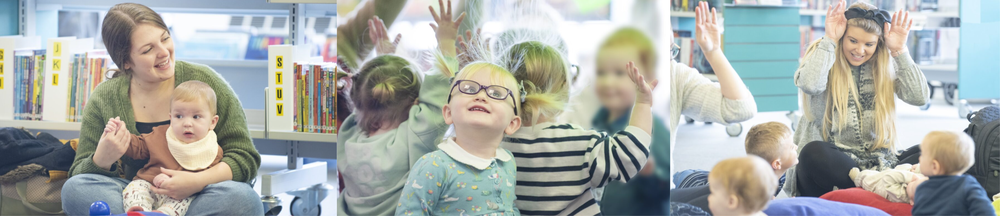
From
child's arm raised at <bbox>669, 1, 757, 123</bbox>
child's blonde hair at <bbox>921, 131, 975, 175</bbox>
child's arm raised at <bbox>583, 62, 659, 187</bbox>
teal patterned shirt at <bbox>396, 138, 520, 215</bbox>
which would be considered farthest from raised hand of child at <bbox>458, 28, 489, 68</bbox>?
child's blonde hair at <bbox>921, 131, 975, 175</bbox>

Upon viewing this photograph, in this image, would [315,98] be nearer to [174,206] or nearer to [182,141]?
[182,141]

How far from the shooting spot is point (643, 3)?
1612 mm

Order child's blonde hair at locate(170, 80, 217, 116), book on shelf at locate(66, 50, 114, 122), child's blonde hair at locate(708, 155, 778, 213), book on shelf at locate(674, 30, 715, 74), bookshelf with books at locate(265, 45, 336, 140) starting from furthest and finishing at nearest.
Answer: book on shelf at locate(674, 30, 715, 74)
book on shelf at locate(66, 50, 114, 122)
bookshelf with books at locate(265, 45, 336, 140)
child's blonde hair at locate(170, 80, 217, 116)
child's blonde hair at locate(708, 155, 778, 213)

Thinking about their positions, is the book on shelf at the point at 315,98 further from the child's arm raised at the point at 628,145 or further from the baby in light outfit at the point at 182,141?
the child's arm raised at the point at 628,145

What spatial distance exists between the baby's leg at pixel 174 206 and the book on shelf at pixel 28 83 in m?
0.76

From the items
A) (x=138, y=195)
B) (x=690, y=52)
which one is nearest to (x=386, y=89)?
(x=138, y=195)

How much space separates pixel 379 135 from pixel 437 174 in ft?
0.83

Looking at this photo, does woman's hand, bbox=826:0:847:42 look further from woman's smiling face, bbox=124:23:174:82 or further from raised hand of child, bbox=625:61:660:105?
woman's smiling face, bbox=124:23:174:82

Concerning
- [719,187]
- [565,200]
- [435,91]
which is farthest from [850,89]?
[435,91]

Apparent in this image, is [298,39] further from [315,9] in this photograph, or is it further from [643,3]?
[643,3]

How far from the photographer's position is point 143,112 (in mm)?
2166

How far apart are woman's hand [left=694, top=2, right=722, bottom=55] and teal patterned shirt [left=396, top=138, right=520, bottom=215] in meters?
0.65

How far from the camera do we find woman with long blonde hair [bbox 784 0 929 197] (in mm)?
2068

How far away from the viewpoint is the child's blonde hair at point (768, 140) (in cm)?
191
